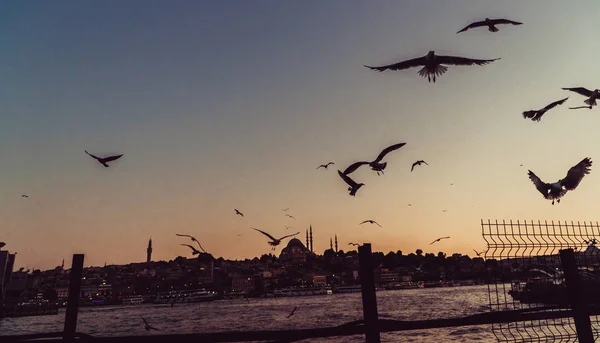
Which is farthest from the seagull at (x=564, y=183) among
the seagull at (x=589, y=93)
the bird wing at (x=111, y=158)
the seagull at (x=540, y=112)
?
the bird wing at (x=111, y=158)

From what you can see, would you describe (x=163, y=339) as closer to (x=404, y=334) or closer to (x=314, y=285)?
(x=404, y=334)

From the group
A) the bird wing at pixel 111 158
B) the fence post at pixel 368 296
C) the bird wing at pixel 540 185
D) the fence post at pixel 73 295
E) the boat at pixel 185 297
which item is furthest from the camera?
the boat at pixel 185 297

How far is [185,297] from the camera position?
14438 centimetres

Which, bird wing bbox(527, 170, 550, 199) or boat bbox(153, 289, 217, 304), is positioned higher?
bird wing bbox(527, 170, 550, 199)

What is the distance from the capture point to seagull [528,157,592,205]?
310 inches

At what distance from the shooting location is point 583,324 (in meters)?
4.68

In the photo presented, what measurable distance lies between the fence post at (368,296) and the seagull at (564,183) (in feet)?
18.2

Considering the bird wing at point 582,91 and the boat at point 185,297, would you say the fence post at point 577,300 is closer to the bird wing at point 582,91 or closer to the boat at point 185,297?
the bird wing at point 582,91

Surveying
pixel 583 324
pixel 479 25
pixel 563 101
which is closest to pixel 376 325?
pixel 583 324

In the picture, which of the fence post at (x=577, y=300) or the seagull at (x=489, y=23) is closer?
the fence post at (x=577, y=300)

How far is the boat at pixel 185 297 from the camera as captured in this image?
470ft


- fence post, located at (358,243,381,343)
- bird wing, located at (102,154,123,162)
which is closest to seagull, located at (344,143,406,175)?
fence post, located at (358,243,381,343)

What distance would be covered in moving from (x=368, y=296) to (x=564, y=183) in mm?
5867

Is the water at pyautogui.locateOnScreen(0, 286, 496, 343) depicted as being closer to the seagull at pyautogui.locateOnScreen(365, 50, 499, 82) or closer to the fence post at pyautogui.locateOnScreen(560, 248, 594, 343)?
the seagull at pyautogui.locateOnScreen(365, 50, 499, 82)
